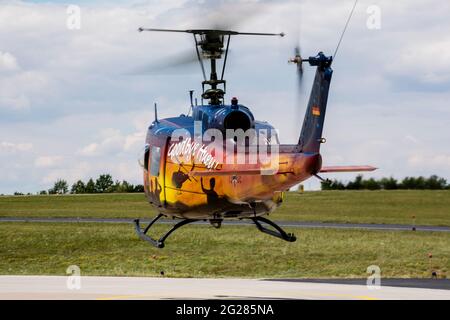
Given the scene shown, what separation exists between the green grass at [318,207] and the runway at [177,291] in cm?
4704

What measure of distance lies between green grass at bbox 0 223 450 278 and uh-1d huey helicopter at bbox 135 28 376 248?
22.3 metres

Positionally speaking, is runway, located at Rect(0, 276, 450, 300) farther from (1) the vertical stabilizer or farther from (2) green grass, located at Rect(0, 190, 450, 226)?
(2) green grass, located at Rect(0, 190, 450, 226)

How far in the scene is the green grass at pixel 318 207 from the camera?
92.2m

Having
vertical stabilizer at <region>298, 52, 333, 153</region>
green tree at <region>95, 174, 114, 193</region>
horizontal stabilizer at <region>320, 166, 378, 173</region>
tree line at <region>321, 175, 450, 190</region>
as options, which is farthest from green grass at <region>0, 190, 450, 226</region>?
vertical stabilizer at <region>298, 52, 333, 153</region>

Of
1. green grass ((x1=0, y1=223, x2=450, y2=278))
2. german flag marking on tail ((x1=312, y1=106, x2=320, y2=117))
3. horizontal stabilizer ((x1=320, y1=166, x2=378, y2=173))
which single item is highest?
german flag marking on tail ((x1=312, y1=106, x2=320, y2=117))

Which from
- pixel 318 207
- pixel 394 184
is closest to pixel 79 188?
pixel 318 207

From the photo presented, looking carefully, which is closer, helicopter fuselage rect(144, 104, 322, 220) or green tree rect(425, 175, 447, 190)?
helicopter fuselage rect(144, 104, 322, 220)

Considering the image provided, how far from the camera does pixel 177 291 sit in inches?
1423

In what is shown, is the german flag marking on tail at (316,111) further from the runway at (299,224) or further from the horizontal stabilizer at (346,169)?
the runway at (299,224)

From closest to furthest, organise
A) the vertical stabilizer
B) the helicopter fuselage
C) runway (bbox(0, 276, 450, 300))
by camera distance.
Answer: the vertical stabilizer < the helicopter fuselage < runway (bbox(0, 276, 450, 300))

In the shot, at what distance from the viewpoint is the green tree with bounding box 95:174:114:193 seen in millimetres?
107300

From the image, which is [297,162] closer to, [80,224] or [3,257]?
[3,257]

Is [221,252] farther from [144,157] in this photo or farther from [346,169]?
[346,169]
